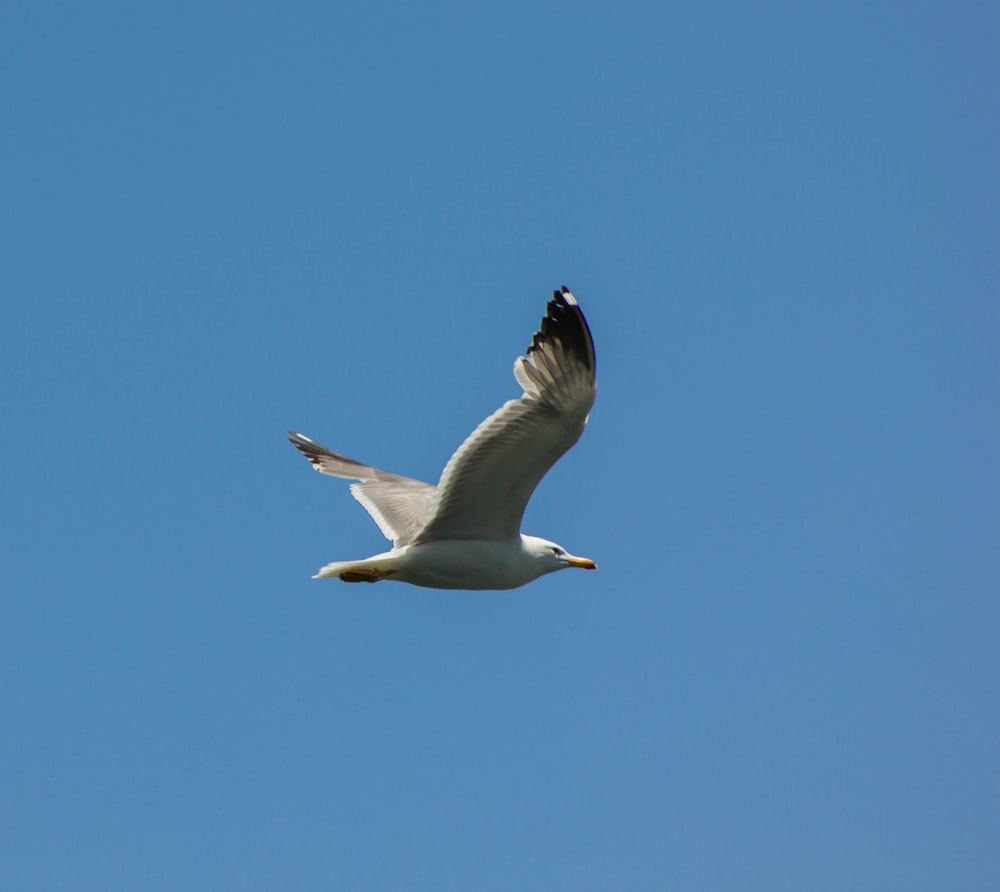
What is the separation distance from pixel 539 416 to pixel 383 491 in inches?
153

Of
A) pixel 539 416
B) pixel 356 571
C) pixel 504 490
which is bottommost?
pixel 356 571

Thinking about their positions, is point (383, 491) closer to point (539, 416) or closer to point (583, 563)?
point (583, 563)

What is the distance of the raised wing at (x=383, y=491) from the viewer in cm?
1353

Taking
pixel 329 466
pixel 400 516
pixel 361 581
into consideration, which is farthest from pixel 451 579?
pixel 329 466

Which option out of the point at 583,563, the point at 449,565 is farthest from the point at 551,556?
the point at 449,565

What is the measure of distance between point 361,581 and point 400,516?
172 centimetres

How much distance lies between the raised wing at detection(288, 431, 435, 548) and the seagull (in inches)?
1.1

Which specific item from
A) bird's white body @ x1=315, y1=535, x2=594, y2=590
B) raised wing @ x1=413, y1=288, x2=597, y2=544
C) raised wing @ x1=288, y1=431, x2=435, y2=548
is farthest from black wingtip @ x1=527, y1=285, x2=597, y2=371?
raised wing @ x1=288, y1=431, x2=435, y2=548

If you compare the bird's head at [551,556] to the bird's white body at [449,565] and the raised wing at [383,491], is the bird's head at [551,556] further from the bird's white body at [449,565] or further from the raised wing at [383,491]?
the raised wing at [383,491]

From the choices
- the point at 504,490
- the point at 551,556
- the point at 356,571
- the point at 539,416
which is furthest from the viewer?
the point at 551,556

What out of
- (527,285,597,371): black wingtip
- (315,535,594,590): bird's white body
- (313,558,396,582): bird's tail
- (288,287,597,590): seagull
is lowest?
(313,558,396,582): bird's tail

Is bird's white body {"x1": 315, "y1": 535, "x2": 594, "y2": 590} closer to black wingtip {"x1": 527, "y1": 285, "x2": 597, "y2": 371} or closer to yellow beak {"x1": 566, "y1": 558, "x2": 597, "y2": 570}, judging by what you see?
yellow beak {"x1": 566, "y1": 558, "x2": 597, "y2": 570}

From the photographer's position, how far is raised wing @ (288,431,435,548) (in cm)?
1353

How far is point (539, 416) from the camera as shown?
439 inches
